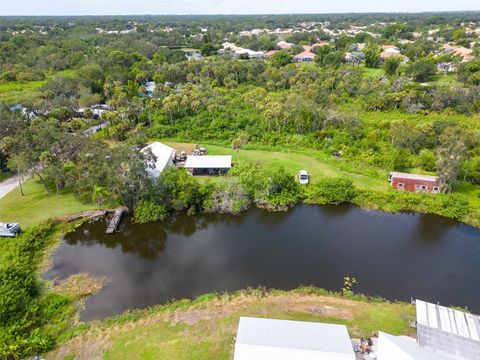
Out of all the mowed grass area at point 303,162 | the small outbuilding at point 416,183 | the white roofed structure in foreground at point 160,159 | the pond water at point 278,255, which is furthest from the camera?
the mowed grass area at point 303,162

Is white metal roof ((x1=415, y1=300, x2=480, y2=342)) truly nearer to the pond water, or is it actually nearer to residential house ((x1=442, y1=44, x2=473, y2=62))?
the pond water

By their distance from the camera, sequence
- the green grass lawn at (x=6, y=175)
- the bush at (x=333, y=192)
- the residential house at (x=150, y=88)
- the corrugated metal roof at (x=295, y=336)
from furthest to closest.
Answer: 1. the residential house at (x=150, y=88)
2. the green grass lawn at (x=6, y=175)
3. the bush at (x=333, y=192)
4. the corrugated metal roof at (x=295, y=336)

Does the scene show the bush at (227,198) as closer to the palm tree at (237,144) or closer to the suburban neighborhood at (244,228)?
the suburban neighborhood at (244,228)

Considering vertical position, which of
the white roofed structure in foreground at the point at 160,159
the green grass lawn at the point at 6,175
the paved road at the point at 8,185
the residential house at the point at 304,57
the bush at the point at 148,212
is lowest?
the bush at the point at 148,212

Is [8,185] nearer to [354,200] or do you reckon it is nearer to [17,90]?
[354,200]

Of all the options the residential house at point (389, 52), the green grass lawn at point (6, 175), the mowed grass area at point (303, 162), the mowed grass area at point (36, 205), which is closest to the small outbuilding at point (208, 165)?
the mowed grass area at point (303, 162)

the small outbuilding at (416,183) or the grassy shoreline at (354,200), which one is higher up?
the small outbuilding at (416,183)
